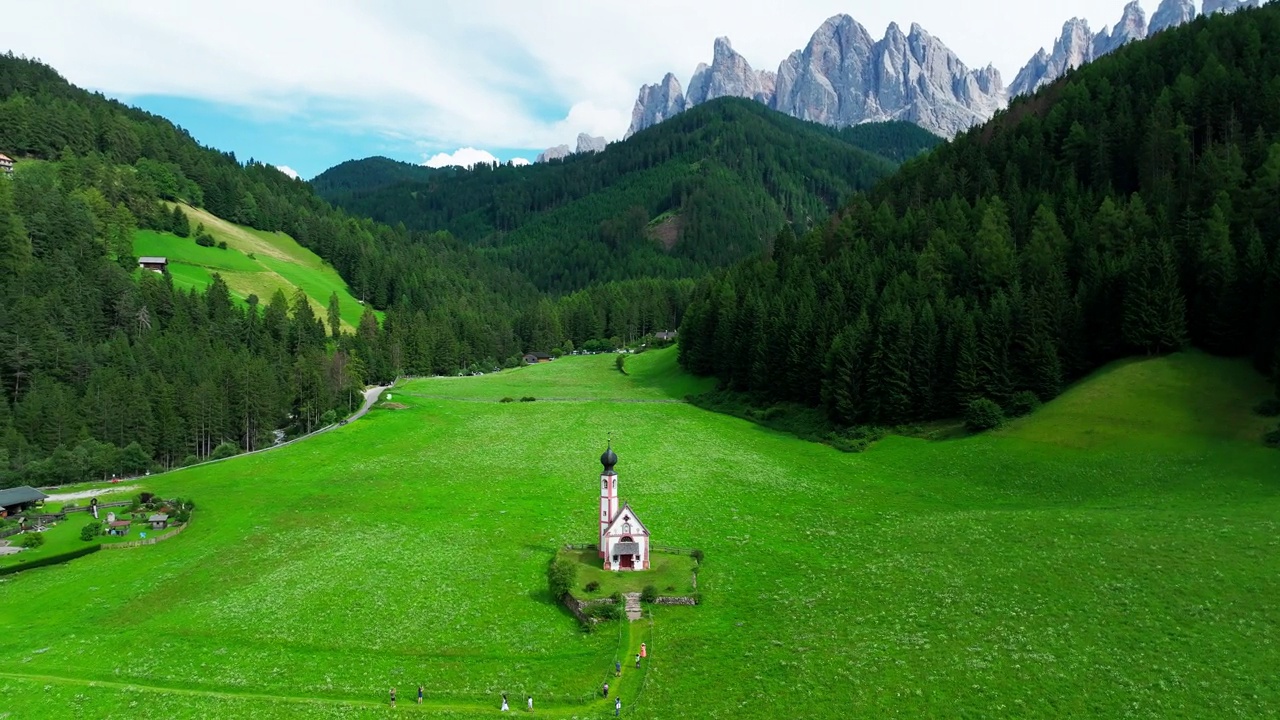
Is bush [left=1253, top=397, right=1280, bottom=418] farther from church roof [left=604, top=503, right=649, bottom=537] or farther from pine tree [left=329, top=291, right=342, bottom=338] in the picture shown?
pine tree [left=329, top=291, right=342, bottom=338]

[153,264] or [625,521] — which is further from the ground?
[153,264]

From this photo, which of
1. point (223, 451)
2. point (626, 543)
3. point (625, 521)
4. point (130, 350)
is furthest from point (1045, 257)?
point (130, 350)

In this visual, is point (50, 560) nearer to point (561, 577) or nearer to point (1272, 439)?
point (561, 577)

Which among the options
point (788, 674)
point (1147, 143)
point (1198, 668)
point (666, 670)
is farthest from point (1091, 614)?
point (1147, 143)

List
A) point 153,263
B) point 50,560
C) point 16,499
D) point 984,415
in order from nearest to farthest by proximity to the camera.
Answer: point 50,560, point 16,499, point 984,415, point 153,263

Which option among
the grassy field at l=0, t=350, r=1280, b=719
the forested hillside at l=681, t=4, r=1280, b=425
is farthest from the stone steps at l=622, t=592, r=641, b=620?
the forested hillside at l=681, t=4, r=1280, b=425

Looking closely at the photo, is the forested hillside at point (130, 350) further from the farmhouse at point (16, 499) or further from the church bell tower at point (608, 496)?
the church bell tower at point (608, 496)

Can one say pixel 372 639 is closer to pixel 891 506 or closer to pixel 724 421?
pixel 891 506
